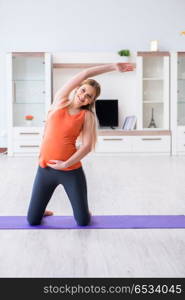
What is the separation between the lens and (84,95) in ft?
9.93

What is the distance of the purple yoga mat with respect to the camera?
122 inches

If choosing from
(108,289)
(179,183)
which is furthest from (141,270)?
(179,183)

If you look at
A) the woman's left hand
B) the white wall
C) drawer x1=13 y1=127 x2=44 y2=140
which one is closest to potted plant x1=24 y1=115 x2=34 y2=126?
drawer x1=13 y1=127 x2=44 y2=140

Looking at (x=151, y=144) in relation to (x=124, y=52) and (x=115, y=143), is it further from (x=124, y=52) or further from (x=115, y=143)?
(x=124, y=52)

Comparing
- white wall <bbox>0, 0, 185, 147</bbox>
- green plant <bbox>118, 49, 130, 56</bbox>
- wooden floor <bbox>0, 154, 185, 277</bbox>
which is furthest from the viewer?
white wall <bbox>0, 0, 185, 147</bbox>

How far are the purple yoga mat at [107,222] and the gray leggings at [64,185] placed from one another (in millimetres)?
90

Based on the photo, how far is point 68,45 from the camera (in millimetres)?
8055

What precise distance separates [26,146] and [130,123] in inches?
69.0

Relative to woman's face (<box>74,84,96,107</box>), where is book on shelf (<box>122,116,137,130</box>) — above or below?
below

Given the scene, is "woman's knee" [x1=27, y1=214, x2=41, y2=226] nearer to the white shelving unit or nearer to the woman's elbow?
the woman's elbow

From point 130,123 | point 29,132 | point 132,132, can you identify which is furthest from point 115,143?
point 29,132

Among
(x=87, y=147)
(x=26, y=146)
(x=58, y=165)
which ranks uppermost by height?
(x=87, y=147)

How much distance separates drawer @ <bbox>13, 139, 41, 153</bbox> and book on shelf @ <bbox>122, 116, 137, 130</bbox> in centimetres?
148

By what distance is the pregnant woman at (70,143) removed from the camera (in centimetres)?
303
